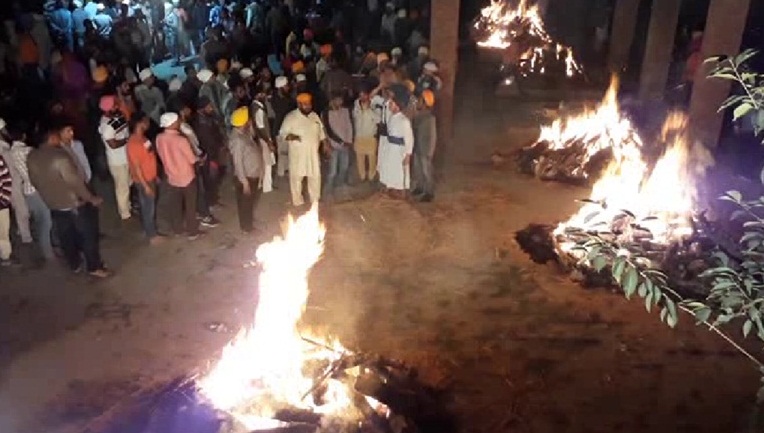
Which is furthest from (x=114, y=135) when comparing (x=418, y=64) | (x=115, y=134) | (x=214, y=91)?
(x=418, y=64)

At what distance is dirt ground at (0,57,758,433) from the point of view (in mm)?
7113

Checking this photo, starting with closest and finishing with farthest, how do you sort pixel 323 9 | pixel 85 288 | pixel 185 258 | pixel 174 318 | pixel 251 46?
pixel 174 318
pixel 85 288
pixel 185 258
pixel 251 46
pixel 323 9

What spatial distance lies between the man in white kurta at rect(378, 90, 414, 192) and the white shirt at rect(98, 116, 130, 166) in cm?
370

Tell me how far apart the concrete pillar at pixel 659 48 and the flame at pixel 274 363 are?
11534mm

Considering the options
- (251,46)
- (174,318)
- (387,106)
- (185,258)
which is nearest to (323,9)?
(251,46)

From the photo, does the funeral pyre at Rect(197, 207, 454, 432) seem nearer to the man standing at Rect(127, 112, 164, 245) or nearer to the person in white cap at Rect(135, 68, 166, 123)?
the man standing at Rect(127, 112, 164, 245)

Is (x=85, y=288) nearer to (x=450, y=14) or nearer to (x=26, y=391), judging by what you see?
(x=26, y=391)

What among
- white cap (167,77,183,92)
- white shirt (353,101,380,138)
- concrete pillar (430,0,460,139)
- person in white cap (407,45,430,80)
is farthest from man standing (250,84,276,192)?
person in white cap (407,45,430,80)

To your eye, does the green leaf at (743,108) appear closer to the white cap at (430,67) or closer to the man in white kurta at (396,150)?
the man in white kurta at (396,150)

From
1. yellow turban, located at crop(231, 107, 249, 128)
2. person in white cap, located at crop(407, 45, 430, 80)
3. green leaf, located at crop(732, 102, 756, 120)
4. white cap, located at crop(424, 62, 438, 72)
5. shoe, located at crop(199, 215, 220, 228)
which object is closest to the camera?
green leaf, located at crop(732, 102, 756, 120)

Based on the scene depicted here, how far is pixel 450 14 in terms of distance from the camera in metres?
12.9

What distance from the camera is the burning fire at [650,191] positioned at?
32.4 ft

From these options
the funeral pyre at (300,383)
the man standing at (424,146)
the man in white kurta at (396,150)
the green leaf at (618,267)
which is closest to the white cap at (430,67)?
the man in white kurta at (396,150)

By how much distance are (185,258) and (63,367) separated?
254 cm
